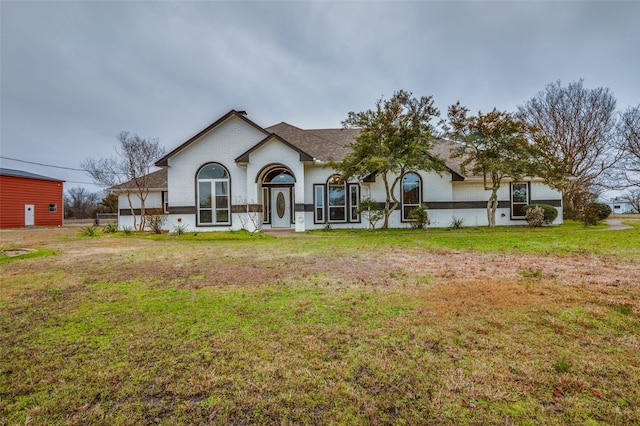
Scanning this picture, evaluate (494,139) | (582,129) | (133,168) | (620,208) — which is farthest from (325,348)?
(620,208)

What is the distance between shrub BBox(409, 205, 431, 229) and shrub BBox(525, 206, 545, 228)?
5.89 m

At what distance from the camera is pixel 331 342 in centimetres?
309

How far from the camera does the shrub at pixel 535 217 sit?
1683 cm

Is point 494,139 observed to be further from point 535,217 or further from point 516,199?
point 535,217

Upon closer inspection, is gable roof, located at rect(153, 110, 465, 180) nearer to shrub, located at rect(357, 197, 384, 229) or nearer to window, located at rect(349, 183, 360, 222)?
window, located at rect(349, 183, 360, 222)

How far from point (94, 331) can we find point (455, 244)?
33.8 feet

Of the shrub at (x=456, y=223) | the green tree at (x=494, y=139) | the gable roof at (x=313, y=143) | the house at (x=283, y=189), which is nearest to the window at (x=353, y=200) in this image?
the house at (x=283, y=189)

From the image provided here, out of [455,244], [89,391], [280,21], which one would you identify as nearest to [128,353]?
[89,391]

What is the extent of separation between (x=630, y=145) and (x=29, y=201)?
173 ft

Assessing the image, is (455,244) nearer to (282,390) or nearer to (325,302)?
(325,302)

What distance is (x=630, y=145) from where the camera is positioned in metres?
23.8

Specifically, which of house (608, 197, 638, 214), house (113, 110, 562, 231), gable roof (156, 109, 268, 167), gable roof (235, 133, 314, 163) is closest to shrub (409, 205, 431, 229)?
house (113, 110, 562, 231)

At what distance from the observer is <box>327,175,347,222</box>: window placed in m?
17.6

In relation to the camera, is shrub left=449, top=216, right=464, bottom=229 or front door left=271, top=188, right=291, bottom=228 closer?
shrub left=449, top=216, right=464, bottom=229
